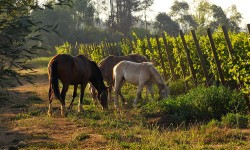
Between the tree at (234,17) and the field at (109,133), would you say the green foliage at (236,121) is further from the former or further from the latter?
the tree at (234,17)

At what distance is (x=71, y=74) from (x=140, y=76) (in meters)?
2.48

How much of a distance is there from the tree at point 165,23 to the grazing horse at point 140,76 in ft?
216

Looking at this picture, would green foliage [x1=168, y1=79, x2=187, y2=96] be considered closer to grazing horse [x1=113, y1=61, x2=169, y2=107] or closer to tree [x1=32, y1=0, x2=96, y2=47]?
grazing horse [x1=113, y1=61, x2=169, y2=107]

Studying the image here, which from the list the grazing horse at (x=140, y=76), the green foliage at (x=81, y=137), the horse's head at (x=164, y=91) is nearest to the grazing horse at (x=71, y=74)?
the grazing horse at (x=140, y=76)

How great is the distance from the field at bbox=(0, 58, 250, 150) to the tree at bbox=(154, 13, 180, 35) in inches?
2679

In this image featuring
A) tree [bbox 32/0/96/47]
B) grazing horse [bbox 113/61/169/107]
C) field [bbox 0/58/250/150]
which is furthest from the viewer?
tree [bbox 32/0/96/47]

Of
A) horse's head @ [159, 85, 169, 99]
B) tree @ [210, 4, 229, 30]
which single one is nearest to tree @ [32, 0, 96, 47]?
tree @ [210, 4, 229, 30]

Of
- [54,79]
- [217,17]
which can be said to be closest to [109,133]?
[54,79]

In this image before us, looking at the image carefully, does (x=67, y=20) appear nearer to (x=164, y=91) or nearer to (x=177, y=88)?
(x=177, y=88)

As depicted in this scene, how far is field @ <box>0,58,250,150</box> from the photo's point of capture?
25.1 ft

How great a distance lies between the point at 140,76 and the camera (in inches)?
502

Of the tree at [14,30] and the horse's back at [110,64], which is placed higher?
the tree at [14,30]

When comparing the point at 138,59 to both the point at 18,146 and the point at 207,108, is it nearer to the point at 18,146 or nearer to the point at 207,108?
the point at 207,108

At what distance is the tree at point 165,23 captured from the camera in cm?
7860
